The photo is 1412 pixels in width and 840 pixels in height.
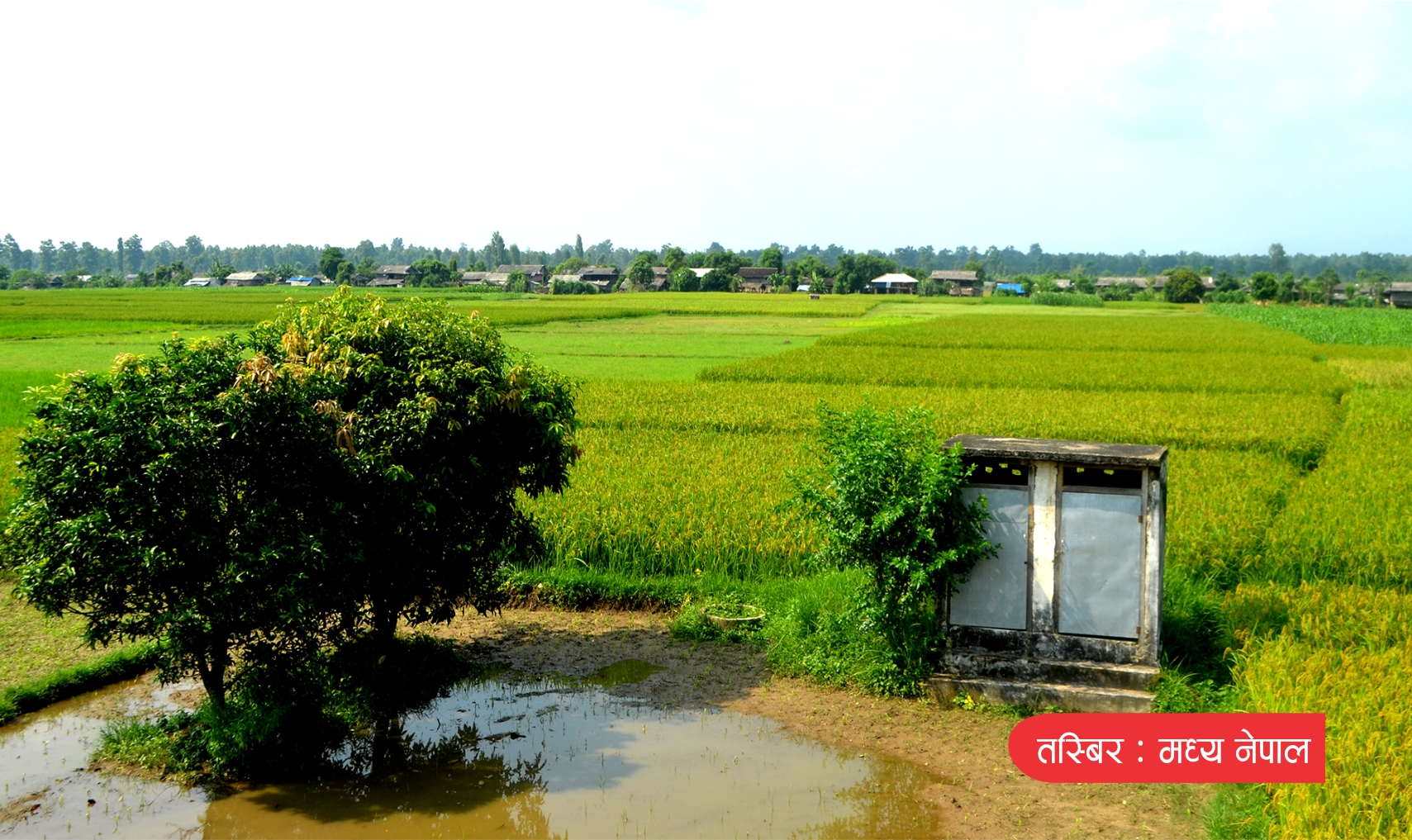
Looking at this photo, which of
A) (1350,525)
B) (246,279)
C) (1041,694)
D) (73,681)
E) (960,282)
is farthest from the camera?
(960,282)

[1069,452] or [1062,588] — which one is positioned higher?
[1069,452]

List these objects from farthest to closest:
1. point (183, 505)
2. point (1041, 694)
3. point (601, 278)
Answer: point (601, 278) → point (1041, 694) → point (183, 505)

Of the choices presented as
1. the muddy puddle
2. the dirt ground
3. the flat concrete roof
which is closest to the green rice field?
the dirt ground

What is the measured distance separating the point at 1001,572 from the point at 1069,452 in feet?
3.64

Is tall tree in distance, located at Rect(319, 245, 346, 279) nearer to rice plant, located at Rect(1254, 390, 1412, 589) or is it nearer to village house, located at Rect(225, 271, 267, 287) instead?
village house, located at Rect(225, 271, 267, 287)

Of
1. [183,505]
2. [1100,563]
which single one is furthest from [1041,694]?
[183,505]

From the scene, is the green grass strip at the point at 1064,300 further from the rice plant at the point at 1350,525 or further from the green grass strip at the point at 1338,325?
the rice plant at the point at 1350,525

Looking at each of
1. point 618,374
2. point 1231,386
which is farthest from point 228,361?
point 1231,386

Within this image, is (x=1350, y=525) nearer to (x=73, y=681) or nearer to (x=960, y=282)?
(x=73, y=681)

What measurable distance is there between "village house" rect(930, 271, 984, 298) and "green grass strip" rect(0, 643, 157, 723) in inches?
4981

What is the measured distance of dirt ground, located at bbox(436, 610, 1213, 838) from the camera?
241 inches

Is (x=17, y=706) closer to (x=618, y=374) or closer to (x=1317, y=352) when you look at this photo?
(x=618, y=374)

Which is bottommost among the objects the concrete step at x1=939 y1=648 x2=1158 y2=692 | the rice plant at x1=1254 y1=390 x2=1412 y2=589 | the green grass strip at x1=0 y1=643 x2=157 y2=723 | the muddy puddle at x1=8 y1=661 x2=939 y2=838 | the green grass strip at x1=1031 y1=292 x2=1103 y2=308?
the muddy puddle at x1=8 y1=661 x2=939 y2=838

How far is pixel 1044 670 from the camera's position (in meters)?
7.62
